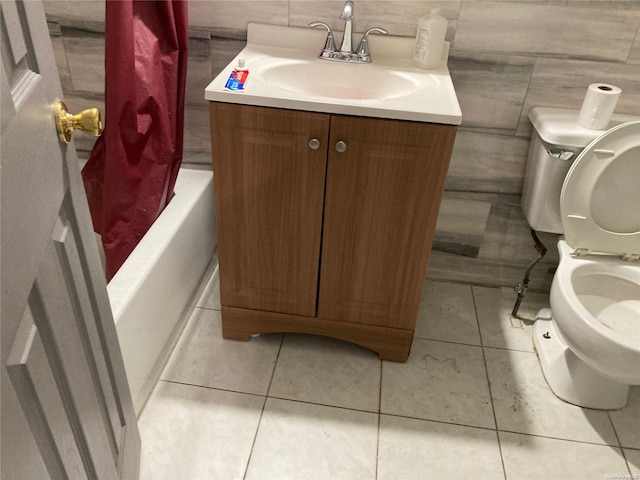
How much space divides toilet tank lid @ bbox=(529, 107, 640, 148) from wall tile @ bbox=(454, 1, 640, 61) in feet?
0.54

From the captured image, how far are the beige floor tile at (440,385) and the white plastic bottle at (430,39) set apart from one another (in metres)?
0.90

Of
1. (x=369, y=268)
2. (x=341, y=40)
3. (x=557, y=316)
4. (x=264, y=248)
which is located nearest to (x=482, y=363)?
(x=557, y=316)

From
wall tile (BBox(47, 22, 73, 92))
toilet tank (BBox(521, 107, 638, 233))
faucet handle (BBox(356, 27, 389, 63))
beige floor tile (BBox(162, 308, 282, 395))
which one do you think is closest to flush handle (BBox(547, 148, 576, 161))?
toilet tank (BBox(521, 107, 638, 233))

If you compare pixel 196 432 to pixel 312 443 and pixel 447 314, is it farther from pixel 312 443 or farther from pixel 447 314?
pixel 447 314

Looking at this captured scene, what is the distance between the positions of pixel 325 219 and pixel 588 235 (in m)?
0.78

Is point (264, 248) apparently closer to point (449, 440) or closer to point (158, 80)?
point (158, 80)

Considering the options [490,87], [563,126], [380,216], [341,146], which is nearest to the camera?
[341,146]

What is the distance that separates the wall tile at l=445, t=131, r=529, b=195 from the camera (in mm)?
1763

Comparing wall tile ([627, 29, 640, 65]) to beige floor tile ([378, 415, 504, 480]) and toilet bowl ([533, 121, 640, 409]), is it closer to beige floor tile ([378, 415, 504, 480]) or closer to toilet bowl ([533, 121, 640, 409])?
toilet bowl ([533, 121, 640, 409])

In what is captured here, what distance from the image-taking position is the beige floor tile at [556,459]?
4.72 ft

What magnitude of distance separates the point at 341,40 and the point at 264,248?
0.68 metres

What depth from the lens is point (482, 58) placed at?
1629mm

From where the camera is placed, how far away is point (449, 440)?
151cm

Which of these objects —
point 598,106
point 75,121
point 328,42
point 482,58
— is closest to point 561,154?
point 598,106
